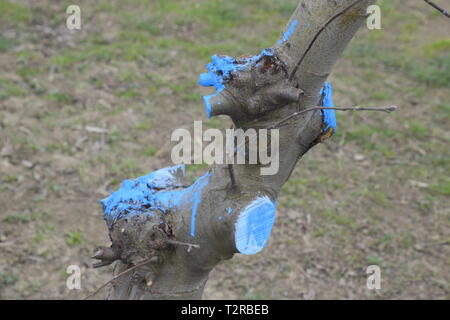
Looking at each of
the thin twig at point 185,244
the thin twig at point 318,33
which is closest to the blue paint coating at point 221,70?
the thin twig at point 318,33

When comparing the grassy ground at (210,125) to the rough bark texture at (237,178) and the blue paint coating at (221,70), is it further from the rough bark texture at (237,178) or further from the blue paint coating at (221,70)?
the blue paint coating at (221,70)

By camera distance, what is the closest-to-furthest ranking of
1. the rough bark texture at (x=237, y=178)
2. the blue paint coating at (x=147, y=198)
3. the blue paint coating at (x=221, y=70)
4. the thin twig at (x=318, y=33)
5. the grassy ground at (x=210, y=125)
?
1. the thin twig at (x=318, y=33)
2. the rough bark texture at (x=237, y=178)
3. the blue paint coating at (x=221, y=70)
4. the blue paint coating at (x=147, y=198)
5. the grassy ground at (x=210, y=125)

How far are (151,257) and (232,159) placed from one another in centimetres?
56

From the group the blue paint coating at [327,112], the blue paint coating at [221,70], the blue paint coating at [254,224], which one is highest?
the blue paint coating at [221,70]

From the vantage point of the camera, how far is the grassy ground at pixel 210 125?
3.77 m

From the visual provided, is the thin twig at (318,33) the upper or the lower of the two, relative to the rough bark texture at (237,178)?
upper

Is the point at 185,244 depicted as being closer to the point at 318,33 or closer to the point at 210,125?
the point at 318,33

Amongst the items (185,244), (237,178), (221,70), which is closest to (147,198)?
(185,244)

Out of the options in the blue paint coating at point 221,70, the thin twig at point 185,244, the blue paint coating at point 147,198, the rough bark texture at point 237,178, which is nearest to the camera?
the rough bark texture at point 237,178

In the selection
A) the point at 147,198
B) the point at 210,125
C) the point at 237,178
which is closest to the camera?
the point at 237,178

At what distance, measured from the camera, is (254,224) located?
71.2 inches

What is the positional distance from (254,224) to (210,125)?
3231 mm

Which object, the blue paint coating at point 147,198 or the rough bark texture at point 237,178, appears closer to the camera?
the rough bark texture at point 237,178
